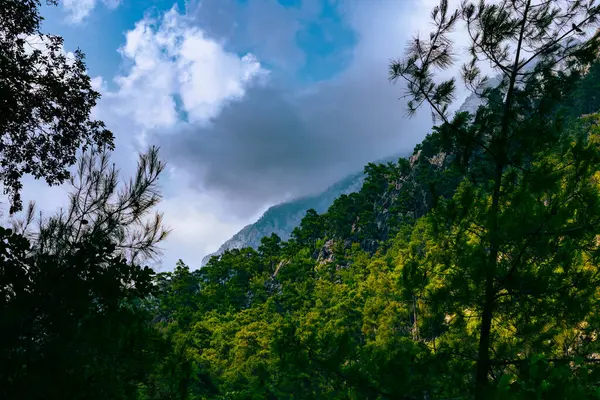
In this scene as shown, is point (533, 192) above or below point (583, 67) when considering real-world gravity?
below

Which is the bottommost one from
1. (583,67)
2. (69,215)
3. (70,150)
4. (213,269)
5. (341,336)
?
(341,336)

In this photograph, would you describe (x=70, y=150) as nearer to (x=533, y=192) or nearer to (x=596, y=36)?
(x=533, y=192)

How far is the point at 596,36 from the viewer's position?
500 cm

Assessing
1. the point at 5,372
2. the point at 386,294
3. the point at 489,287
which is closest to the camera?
the point at 5,372

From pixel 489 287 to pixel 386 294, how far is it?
51.9ft

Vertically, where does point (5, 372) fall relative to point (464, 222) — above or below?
below

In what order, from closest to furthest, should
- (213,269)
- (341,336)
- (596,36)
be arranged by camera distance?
(341,336), (596,36), (213,269)

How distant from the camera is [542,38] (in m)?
5.16

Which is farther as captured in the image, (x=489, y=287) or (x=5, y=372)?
(x=489, y=287)

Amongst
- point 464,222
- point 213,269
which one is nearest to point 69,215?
point 464,222

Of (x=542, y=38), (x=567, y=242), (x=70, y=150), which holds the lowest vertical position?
(x=567, y=242)

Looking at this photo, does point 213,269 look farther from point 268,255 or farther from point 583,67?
point 583,67

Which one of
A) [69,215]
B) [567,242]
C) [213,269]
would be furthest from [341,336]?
[213,269]

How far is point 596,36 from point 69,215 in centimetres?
652
